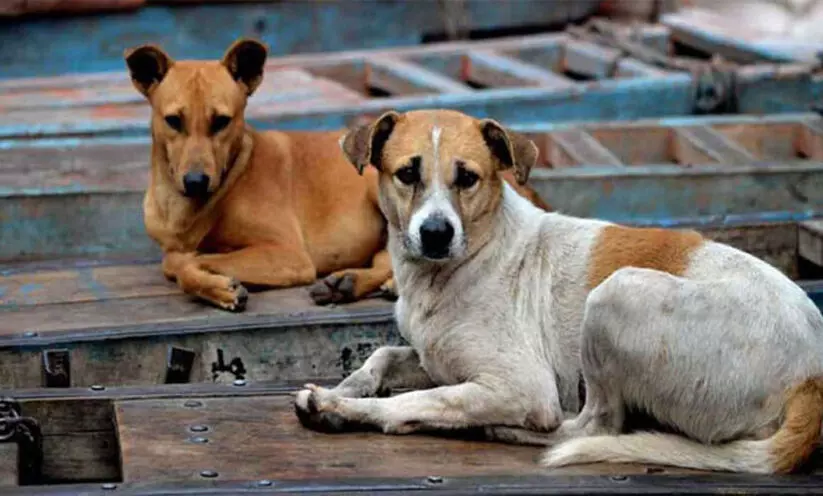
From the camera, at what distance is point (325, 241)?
7203 millimetres

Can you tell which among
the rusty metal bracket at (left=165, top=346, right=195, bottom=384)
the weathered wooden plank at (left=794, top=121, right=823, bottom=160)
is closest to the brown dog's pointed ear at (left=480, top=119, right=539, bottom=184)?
the rusty metal bracket at (left=165, top=346, right=195, bottom=384)

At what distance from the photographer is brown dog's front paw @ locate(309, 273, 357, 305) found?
22.1ft

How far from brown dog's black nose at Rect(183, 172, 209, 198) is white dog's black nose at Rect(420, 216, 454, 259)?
1732 mm

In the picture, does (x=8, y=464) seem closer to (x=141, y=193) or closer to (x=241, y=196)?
(x=241, y=196)

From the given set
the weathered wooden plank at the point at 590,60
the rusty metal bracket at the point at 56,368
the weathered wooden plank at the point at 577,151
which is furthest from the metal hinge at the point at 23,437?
the weathered wooden plank at the point at 590,60

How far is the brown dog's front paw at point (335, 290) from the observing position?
6.75 meters

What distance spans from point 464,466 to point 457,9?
8226mm

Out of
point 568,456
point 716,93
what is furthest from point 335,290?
point 716,93

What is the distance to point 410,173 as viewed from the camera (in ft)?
17.6

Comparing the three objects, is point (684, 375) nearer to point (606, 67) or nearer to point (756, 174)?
point (756, 174)

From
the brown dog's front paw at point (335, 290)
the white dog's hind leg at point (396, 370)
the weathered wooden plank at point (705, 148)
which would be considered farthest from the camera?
the weathered wooden plank at point (705, 148)

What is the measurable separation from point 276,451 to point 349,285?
5.42ft

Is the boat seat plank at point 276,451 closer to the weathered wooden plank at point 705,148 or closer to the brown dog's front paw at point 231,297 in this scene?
the brown dog's front paw at point 231,297

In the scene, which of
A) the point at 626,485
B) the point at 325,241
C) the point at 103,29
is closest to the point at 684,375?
the point at 626,485
